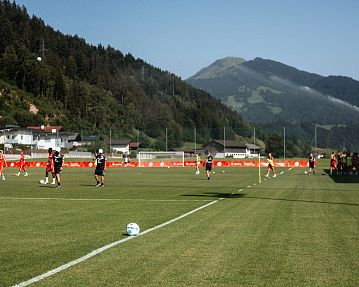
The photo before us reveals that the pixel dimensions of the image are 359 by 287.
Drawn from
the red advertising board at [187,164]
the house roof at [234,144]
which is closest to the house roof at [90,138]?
the house roof at [234,144]

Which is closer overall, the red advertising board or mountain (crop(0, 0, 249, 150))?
the red advertising board

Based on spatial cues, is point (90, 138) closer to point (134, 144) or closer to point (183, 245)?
point (134, 144)

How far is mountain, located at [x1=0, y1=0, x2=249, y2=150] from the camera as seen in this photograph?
422 ft

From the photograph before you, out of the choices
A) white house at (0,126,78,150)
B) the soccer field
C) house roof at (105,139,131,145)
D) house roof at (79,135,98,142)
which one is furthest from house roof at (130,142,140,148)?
the soccer field

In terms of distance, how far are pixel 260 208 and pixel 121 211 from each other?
400cm

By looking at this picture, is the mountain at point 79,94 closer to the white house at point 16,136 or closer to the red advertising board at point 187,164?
the white house at point 16,136

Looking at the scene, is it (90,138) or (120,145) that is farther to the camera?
(90,138)

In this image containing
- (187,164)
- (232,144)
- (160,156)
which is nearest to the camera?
(187,164)

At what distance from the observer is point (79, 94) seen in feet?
490

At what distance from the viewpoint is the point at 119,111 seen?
15638cm

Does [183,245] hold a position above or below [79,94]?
below

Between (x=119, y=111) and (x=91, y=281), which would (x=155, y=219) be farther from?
(x=119, y=111)

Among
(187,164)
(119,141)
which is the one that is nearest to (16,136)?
(119,141)

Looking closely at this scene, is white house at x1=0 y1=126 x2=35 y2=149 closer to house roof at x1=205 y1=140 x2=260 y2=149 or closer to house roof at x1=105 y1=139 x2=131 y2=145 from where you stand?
house roof at x1=105 y1=139 x2=131 y2=145
